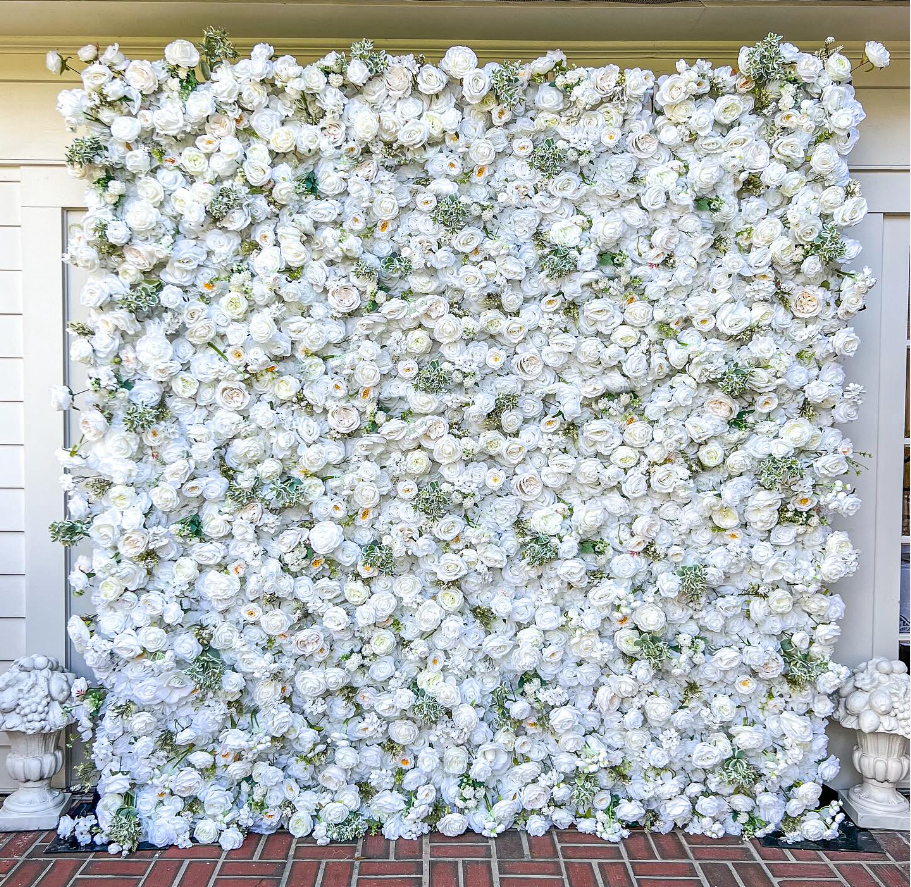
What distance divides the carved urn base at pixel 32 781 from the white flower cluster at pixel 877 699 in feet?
11.4

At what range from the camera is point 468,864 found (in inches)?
108

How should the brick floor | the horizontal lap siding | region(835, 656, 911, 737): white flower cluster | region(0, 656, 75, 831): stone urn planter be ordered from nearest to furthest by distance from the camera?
the brick floor < region(0, 656, 75, 831): stone urn planter < region(835, 656, 911, 737): white flower cluster < the horizontal lap siding

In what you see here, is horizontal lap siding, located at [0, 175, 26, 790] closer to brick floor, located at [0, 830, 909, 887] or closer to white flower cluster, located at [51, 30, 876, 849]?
white flower cluster, located at [51, 30, 876, 849]

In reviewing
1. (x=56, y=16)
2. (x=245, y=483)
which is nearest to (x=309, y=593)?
(x=245, y=483)

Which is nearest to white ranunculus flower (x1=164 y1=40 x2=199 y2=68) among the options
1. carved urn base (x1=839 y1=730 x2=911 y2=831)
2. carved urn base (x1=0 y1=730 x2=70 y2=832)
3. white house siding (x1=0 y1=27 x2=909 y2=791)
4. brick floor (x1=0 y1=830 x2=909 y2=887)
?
white house siding (x1=0 y1=27 x2=909 y2=791)

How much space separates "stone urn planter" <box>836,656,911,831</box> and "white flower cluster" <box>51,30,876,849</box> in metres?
0.17

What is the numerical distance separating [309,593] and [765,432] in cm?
204

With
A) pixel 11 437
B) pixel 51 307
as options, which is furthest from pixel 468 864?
pixel 51 307

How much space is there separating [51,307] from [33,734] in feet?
6.07

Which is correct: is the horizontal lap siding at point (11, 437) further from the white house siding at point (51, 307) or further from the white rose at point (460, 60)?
the white rose at point (460, 60)

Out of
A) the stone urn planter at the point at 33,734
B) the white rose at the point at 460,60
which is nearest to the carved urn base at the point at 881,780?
the white rose at the point at 460,60

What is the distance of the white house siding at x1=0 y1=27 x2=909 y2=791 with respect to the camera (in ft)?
9.93

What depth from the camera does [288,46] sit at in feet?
9.80

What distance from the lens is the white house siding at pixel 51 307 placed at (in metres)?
3.03
